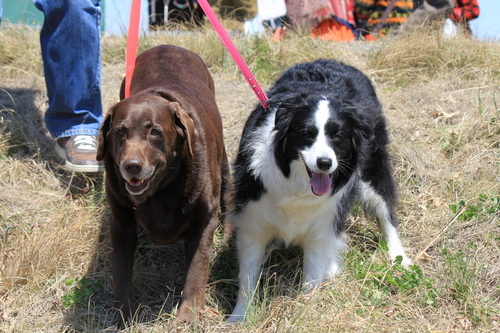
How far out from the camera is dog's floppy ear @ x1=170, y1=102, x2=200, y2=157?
Result: 8.50 feet

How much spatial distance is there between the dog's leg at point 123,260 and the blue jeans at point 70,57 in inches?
47.0

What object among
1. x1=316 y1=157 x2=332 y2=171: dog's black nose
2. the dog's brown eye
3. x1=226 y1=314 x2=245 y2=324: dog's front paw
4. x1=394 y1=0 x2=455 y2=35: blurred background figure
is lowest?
x1=226 y1=314 x2=245 y2=324: dog's front paw

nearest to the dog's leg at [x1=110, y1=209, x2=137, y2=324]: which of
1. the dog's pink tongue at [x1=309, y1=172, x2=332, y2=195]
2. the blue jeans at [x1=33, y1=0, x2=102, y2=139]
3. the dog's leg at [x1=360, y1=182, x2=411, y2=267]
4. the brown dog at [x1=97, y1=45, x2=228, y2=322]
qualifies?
the brown dog at [x1=97, y1=45, x2=228, y2=322]

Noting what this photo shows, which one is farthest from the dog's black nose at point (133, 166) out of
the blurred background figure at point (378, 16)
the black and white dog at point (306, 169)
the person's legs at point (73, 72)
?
the blurred background figure at point (378, 16)

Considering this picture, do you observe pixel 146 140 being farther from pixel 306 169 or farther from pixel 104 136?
pixel 306 169

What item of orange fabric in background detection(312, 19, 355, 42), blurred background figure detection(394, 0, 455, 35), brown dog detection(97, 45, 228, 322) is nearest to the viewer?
brown dog detection(97, 45, 228, 322)

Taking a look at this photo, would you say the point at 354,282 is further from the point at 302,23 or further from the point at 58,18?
the point at 302,23

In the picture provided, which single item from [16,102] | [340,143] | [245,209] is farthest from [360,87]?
[16,102]

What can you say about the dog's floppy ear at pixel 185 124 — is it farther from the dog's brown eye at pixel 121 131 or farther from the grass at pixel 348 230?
the grass at pixel 348 230

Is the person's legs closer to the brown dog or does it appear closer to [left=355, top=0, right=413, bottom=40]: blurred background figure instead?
the brown dog

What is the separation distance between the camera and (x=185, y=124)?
2.59m

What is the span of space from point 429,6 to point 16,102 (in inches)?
194

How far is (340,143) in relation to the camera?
267 centimetres

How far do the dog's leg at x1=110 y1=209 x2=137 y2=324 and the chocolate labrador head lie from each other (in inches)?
8.2
